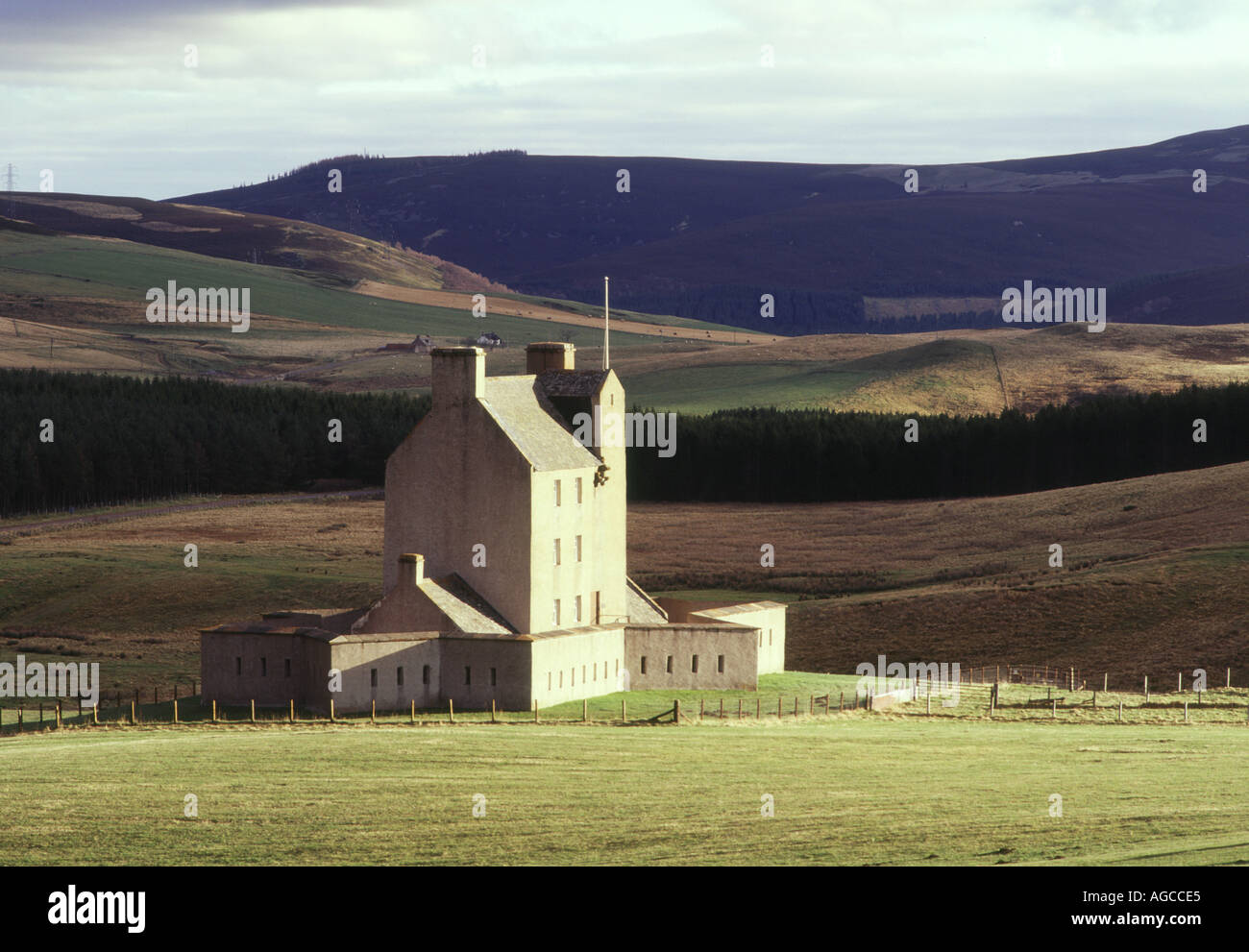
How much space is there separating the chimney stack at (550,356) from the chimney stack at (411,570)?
13.8 metres

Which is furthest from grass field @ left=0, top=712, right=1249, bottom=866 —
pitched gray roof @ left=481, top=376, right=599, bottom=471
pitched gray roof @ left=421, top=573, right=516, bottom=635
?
pitched gray roof @ left=481, top=376, right=599, bottom=471

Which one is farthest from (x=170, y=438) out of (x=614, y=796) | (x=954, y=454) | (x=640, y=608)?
(x=614, y=796)

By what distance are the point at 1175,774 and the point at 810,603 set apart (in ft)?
177

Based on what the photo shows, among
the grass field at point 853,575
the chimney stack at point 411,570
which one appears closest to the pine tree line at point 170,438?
the grass field at point 853,575

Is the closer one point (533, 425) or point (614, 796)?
point (614, 796)

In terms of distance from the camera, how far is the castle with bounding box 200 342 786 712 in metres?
53.5

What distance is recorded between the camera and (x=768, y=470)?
147 meters

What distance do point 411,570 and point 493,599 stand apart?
337cm

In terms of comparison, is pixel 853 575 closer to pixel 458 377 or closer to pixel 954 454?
pixel 954 454

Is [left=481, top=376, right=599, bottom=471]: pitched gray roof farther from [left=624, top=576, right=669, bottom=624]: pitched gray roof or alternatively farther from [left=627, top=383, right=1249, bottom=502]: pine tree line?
[left=627, top=383, right=1249, bottom=502]: pine tree line

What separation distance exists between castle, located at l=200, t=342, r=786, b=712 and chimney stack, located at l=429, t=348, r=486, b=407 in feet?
0.16

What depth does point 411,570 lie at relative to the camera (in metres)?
55.6

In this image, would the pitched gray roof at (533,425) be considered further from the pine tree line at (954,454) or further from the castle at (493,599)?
the pine tree line at (954,454)
